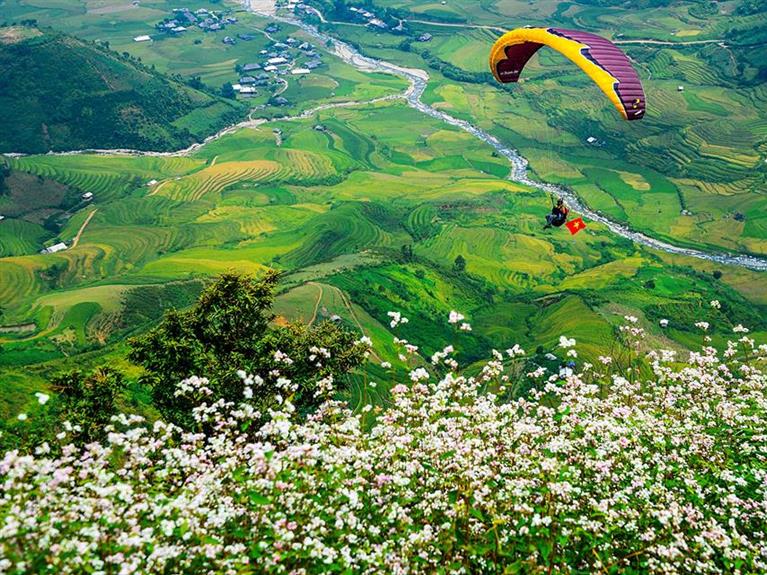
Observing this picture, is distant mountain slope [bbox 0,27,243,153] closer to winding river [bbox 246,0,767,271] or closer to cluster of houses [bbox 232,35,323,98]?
cluster of houses [bbox 232,35,323,98]

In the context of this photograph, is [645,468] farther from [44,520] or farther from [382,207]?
[382,207]

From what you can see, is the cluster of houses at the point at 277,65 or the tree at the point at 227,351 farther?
the cluster of houses at the point at 277,65

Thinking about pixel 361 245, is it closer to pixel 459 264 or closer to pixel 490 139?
pixel 459 264

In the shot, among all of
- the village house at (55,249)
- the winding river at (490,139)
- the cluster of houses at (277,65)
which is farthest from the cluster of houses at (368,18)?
the village house at (55,249)

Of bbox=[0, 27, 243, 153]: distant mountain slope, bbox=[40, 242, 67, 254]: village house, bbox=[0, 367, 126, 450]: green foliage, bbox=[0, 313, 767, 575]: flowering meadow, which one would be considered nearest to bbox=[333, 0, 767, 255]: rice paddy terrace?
bbox=[0, 27, 243, 153]: distant mountain slope

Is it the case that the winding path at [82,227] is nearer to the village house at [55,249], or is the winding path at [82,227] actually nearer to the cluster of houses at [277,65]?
the village house at [55,249]

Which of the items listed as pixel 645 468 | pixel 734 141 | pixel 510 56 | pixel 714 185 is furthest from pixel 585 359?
pixel 734 141


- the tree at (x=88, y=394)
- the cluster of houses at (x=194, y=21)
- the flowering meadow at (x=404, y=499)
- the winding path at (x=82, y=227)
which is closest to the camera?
the flowering meadow at (x=404, y=499)

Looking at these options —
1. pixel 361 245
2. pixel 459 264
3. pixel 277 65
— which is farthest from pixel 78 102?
pixel 459 264
